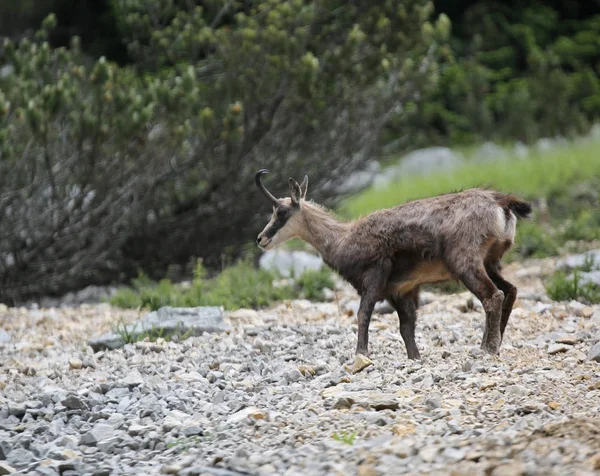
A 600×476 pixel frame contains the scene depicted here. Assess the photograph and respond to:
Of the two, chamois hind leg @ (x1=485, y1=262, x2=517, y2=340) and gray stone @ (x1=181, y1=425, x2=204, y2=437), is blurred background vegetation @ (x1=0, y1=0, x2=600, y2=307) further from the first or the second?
gray stone @ (x1=181, y1=425, x2=204, y2=437)

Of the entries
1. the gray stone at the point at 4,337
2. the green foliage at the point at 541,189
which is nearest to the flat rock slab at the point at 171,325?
the gray stone at the point at 4,337

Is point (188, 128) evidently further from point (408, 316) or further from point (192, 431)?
point (192, 431)

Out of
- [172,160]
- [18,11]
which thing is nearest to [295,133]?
[172,160]

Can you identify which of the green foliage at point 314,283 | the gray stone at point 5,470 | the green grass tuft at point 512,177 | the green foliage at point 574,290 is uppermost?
the gray stone at point 5,470

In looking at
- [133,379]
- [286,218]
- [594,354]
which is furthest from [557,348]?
[133,379]

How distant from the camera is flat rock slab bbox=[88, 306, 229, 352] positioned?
706 cm

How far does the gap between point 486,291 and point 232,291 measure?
3.61 meters

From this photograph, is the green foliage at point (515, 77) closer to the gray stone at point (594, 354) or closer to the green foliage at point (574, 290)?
the green foliage at point (574, 290)

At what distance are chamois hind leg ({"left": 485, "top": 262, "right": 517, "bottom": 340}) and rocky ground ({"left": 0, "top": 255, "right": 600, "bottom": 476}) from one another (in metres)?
0.21

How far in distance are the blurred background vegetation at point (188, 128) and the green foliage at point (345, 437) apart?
4.90m

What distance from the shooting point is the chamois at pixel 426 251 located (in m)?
5.89

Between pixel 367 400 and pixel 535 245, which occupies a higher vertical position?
pixel 367 400

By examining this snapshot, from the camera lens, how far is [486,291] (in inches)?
231

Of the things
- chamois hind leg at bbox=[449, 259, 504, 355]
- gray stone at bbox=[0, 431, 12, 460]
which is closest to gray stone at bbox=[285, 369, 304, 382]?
chamois hind leg at bbox=[449, 259, 504, 355]
